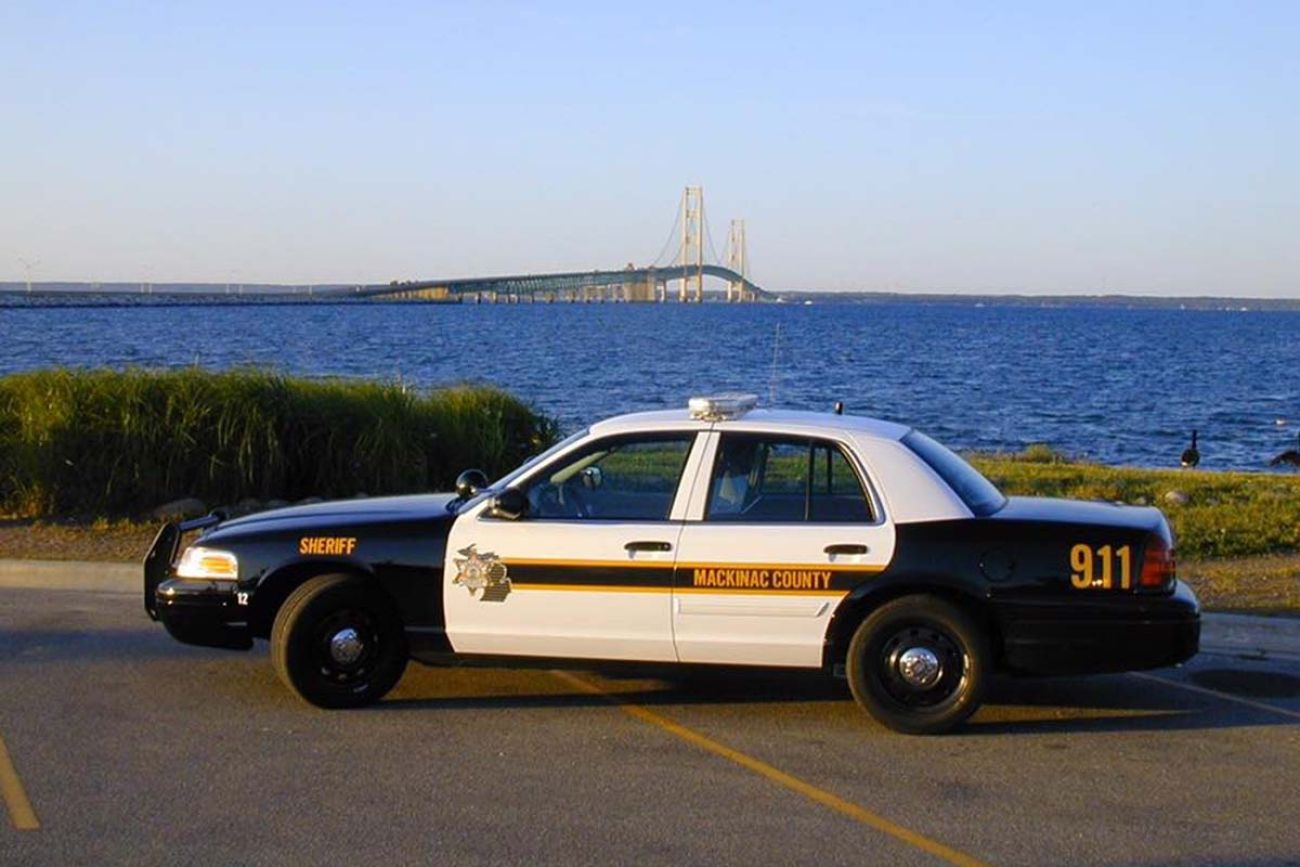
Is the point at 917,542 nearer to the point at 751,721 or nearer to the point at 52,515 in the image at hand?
the point at 751,721

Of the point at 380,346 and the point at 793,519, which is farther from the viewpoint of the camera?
the point at 380,346

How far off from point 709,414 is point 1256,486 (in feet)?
36.6

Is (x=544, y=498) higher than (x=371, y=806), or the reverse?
(x=544, y=498)

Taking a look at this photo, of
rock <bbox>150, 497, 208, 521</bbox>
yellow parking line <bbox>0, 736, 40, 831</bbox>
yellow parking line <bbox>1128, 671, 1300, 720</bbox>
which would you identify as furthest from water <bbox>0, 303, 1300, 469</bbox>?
yellow parking line <bbox>0, 736, 40, 831</bbox>

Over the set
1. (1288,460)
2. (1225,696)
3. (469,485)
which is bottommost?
(1288,460)

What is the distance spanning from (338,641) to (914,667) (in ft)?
9.11

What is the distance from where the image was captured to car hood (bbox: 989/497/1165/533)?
7.78 meters

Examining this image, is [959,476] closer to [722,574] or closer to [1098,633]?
[1098,633]

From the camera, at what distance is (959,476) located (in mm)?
8125

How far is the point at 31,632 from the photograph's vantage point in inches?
388

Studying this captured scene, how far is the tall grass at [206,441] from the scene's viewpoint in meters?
14.1

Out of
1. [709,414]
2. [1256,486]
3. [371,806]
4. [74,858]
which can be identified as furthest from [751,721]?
[1256,486]

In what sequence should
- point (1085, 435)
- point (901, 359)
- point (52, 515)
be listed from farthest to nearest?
1. point (901, 359)
2. point (1085, 435)
3. point (52, 515)

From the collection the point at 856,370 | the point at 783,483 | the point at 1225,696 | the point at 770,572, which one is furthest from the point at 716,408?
the point at 856,370
